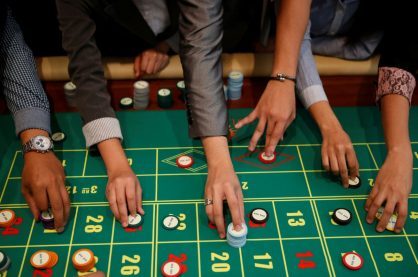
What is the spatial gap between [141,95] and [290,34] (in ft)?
2.64

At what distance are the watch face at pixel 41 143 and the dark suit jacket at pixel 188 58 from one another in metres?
0.19

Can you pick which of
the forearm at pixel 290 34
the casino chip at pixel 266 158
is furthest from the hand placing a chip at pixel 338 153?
the forearm at pixel 290 34

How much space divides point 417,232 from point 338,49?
111 centimetres

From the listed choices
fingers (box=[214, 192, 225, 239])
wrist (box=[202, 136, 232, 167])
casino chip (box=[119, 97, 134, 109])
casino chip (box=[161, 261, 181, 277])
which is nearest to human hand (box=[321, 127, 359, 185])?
wrist (box=[202, 136, 232, 167])

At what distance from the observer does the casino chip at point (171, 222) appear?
1.77m

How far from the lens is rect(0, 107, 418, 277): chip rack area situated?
1.66 m

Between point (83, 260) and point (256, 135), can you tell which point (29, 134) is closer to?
point (83, 260)

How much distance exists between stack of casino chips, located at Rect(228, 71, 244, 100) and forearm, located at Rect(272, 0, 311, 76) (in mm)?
257

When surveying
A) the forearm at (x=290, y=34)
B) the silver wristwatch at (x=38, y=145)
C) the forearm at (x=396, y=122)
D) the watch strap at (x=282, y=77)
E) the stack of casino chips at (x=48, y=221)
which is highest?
the forearm at (x=290, y=34)

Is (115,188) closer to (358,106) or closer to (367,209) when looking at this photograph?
(367,209)

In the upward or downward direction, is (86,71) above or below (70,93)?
above

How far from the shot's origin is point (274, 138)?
80.3 inches

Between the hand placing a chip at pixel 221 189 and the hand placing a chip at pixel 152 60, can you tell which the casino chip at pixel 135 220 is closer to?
the hand placing a chip at pixel 221 189

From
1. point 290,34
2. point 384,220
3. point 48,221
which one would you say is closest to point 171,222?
point 48,221
